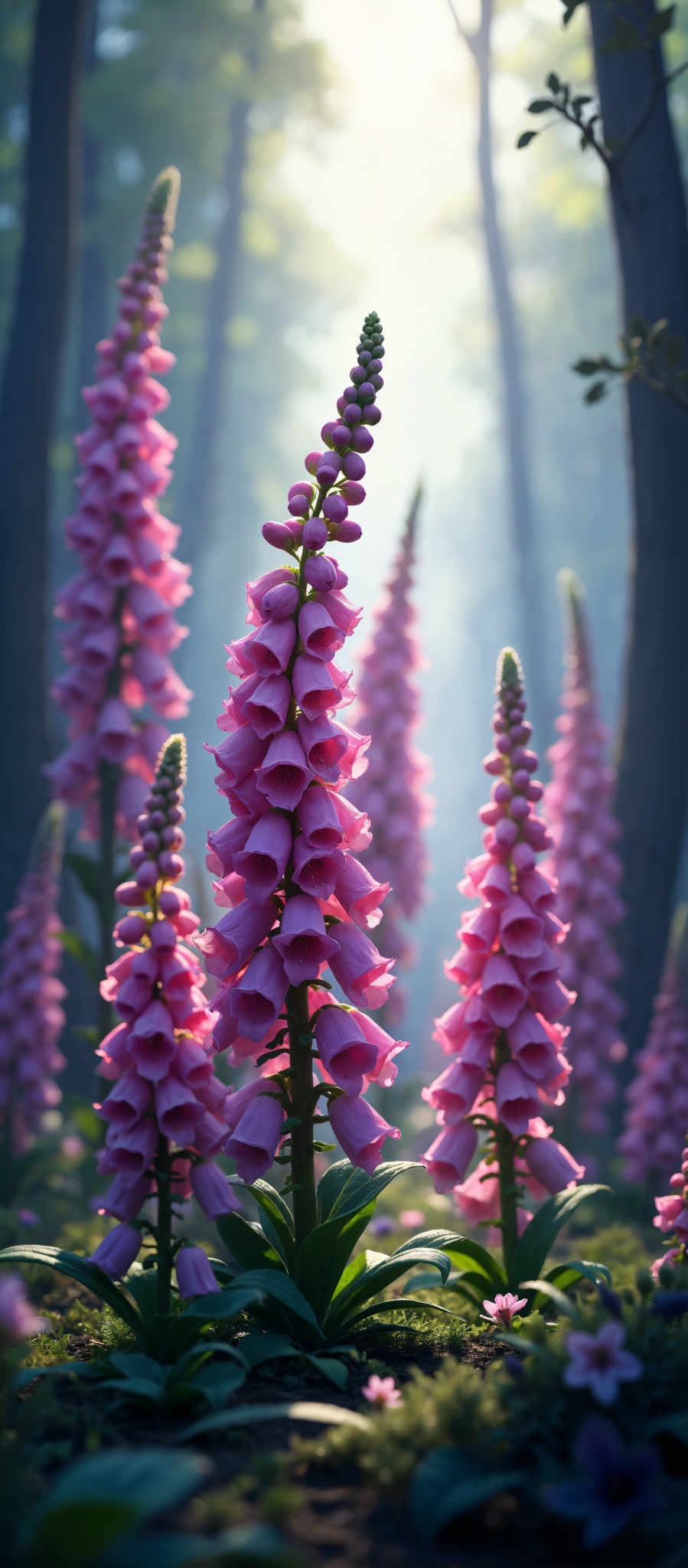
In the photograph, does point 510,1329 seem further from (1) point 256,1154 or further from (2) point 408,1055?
(2) point 408,1055

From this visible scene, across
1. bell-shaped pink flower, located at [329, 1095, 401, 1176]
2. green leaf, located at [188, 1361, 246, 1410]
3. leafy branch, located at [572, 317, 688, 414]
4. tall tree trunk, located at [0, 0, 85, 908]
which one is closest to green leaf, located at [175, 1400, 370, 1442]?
green leaf, located at [188, 1361, 246, 1410]

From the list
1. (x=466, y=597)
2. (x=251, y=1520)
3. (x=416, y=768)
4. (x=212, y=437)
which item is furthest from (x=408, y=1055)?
(x=466, y=597)

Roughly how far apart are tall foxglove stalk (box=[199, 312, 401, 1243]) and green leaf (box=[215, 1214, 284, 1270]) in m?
0.11

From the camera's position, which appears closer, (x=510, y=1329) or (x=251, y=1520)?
(x=251, y=1520)

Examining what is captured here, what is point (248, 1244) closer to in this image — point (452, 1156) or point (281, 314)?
point (452, 1156)

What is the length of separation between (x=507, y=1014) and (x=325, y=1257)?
103 cm

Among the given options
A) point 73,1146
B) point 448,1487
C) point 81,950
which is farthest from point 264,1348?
point 73,1146

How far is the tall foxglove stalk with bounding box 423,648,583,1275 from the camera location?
12.4ft

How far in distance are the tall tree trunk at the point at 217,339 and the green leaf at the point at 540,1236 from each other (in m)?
20.9

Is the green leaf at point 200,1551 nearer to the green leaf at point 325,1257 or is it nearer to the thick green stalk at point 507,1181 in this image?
the green leaf at point 325,1257

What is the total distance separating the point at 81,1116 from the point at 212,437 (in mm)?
20308

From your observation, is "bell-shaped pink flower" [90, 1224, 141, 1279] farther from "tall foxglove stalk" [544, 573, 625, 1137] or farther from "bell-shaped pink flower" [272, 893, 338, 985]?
"tall foxglove stalk" [544, 573, 625, 1137]

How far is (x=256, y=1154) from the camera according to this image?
3205mm

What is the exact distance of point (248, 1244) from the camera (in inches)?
134
